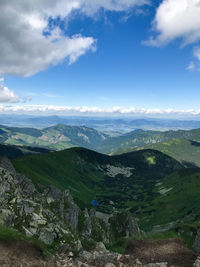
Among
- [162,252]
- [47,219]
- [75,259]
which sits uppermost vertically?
[75,259]

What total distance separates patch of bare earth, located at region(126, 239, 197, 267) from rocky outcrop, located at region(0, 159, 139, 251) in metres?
12.2

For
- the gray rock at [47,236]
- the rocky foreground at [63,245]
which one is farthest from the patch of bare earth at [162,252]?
the gray rock at [47,236]

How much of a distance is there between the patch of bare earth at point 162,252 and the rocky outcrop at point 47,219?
1222 cm

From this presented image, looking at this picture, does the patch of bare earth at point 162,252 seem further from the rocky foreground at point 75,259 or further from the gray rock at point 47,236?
the gray rock at point 47,236

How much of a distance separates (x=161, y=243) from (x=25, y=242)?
29784 millimetres

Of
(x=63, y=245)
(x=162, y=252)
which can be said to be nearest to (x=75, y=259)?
(x=63, y=245)

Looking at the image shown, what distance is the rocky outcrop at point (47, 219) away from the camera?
5495 centimetres

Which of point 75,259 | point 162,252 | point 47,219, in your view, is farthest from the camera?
point 47,219

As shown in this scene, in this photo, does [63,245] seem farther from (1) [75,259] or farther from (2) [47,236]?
(2) [47,236]

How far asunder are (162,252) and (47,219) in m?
41.8

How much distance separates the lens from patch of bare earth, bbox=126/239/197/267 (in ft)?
118

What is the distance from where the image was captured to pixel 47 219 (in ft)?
228

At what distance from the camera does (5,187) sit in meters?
73.5

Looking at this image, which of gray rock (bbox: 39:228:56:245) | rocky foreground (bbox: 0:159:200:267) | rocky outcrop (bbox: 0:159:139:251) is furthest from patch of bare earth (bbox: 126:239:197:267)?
gray rock (bbox: 39:228:56:245)
